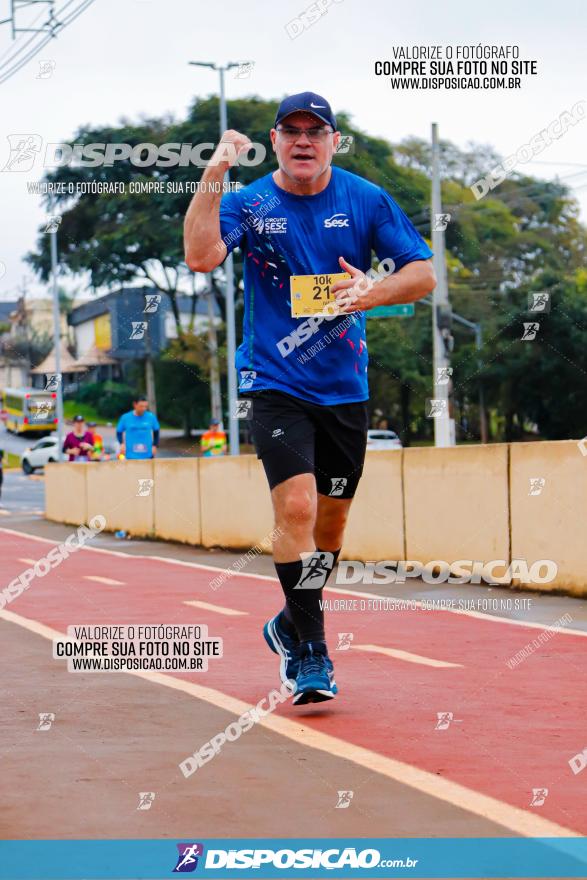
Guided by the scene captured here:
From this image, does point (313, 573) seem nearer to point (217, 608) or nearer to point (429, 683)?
point (429, 683)

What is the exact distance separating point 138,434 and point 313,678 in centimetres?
1472

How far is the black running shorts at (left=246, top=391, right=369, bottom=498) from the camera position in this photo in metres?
5.61

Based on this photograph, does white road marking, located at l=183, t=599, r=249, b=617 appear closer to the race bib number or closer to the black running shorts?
the black running shorts

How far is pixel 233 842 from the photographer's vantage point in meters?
3.65

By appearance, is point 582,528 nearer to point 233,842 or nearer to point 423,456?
point 423,456

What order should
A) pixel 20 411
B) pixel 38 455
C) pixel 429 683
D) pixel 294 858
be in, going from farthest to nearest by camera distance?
1. pixel 20 411
2. pixel 38 455
3. pixel 429 683
4. pixel 294 858

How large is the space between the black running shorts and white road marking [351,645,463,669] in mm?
1460

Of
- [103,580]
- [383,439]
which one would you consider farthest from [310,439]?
[383,439]

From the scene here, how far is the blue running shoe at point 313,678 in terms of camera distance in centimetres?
560

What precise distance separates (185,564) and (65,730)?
963 cm

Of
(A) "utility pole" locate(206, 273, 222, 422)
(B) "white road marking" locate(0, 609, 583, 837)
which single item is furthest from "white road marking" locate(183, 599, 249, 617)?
(A) "utility pole" locate(206, 273, 222, 422)

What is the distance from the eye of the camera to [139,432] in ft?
66.2

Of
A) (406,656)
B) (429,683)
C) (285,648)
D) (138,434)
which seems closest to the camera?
(285,648)

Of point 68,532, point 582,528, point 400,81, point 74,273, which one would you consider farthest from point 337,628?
point 74,273
